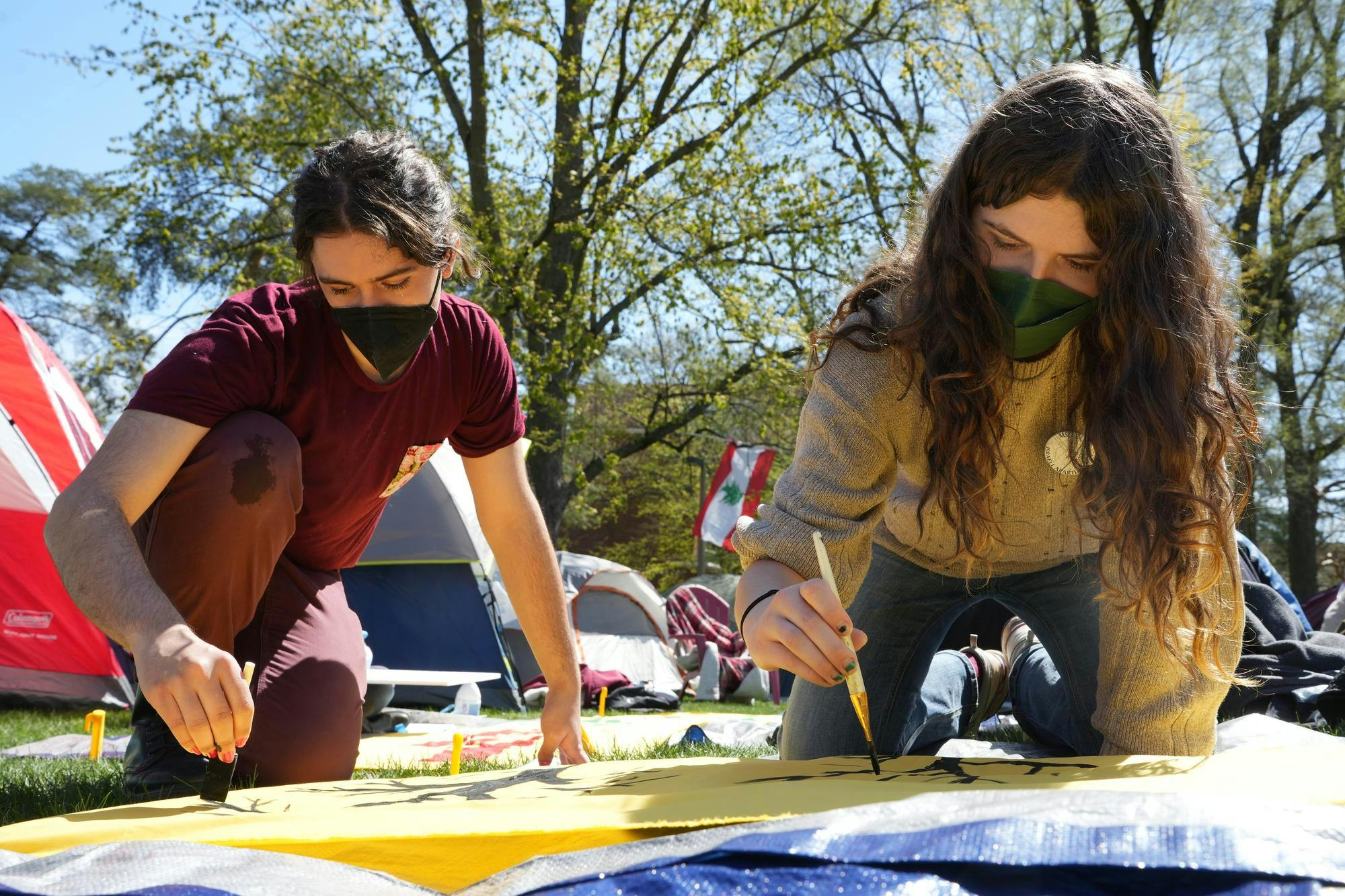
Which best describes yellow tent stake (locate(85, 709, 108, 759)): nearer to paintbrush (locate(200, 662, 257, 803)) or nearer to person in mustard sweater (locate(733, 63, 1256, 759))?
paintbrush (locate(200, 662, 257, 803))

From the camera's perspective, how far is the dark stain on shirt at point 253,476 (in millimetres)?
2004

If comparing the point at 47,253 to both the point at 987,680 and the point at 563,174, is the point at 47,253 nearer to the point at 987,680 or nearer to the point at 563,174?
the point at 563,174

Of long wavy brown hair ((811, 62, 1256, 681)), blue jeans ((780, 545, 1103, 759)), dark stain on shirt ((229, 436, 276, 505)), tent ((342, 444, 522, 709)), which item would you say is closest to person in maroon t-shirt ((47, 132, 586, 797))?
dark stain on shirt ((229, 436, 276, 505))

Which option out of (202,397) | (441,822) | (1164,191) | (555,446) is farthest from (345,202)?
(555,446)

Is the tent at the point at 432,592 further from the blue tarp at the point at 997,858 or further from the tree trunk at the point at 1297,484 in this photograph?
the tree trunk at the point at 1297,484

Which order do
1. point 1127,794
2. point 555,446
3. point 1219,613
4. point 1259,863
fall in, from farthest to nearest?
point 555,446, point 1219,613, point 1127,794, point 1259,863

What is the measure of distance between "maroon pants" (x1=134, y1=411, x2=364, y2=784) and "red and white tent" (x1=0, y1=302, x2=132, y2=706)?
429 centimetres

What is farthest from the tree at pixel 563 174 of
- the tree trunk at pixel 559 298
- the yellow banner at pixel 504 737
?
Result: the yellow banner at pixel 504 737

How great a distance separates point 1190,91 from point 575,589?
35.9 feet

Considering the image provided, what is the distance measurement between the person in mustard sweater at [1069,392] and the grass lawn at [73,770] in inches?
44.8

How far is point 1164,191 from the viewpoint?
Answer: 5.77ft

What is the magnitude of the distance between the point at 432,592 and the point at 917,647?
18.3 feet

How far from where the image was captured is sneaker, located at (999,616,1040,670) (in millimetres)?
2941

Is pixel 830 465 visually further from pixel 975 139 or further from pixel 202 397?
pixel 202 397
